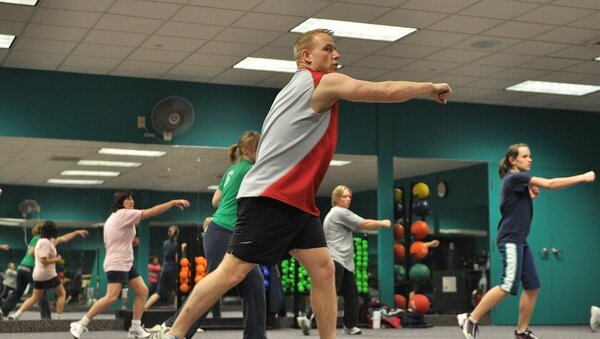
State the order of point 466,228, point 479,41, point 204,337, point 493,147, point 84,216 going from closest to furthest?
point 204,337, point 479,41, point 84,216, point 493,147, point 466,228

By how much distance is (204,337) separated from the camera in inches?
335

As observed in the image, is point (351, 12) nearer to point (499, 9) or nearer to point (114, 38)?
point (499, 9)

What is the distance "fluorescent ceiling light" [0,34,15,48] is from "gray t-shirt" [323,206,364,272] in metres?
3.65

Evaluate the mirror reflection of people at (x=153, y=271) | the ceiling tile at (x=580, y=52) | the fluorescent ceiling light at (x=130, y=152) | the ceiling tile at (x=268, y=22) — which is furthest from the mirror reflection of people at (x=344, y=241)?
the ceiling tile at (x=580, y=52)

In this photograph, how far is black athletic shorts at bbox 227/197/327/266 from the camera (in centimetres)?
351

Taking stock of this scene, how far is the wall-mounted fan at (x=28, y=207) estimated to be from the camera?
10.1 metres

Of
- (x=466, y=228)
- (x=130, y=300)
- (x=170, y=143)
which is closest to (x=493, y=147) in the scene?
(x=466, y=228)

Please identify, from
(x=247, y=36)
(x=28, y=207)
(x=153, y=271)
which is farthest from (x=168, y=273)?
(x=247, y=36)

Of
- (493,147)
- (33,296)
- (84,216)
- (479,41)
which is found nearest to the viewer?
(479,41)

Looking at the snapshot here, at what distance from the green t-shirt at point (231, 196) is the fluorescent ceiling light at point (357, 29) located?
3.68 meters

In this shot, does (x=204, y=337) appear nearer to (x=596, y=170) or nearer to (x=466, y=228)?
(x=466, y=228)

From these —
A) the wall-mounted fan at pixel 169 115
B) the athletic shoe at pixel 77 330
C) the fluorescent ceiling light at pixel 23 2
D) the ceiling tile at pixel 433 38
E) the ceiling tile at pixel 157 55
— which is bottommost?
the athletic shoe at pixel 77 330

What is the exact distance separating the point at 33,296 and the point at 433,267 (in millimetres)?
6515

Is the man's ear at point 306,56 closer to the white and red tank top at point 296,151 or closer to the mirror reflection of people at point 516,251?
the white and red tank top at point 296,151
